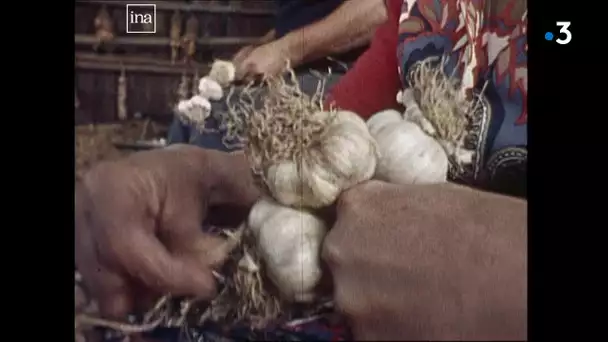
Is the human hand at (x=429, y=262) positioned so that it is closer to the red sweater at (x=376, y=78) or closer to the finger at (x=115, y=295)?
the red sweater at (x=376, y=78)

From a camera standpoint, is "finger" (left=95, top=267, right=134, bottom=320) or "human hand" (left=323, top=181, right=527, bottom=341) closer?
"human hand" (left=323, top=181, right=527, bottom=341)

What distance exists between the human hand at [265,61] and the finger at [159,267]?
0.97 ft

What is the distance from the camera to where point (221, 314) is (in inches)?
47.0

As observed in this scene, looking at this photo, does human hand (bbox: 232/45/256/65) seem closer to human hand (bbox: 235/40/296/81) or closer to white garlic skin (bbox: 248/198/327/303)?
human hand (bbox: 235/40/296/81)

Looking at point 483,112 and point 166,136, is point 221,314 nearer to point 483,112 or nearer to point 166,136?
point 166,136

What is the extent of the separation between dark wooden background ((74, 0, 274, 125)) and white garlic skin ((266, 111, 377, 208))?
8.1 inches

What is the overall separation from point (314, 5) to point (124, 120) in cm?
35

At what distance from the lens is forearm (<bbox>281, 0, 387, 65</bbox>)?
1.17 metres

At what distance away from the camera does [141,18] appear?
1.19 metres

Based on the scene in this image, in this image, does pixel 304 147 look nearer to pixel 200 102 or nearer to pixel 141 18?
pixel 200 102
